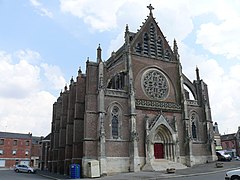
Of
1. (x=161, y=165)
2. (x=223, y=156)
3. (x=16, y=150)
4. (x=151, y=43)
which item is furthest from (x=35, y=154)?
(x=223, y=156)

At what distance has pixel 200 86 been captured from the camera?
3447 cm

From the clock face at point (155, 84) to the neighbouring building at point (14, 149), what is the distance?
43.8 metres

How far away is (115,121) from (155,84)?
751 centimetres

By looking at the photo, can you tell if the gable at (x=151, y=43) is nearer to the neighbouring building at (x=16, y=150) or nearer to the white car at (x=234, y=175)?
the white car at (x=234, y=175)

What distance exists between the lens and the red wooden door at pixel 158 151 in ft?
97.0

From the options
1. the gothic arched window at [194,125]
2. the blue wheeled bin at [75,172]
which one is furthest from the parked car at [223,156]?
the blue wheeled bin at [75,172]

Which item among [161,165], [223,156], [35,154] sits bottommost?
[35,154]

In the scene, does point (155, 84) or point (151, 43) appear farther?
point (151, 43)

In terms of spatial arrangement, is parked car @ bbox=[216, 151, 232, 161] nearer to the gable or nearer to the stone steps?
the stone steps

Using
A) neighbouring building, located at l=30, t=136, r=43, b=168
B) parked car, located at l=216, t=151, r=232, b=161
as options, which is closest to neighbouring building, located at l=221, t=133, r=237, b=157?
parked car, located at l=216, t=151, r=232, b=161

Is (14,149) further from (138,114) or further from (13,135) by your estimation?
(138,114)

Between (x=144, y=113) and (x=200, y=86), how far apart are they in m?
10.2

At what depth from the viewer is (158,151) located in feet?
97.7

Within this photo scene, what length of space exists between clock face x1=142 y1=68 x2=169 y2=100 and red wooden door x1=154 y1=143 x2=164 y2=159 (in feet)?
18.3
